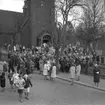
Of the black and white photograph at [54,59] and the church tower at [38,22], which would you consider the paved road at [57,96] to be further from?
the church tower at [38,22]

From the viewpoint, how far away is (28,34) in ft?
149

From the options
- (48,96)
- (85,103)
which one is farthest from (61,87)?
(85,103)

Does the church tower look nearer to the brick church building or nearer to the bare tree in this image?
the brick church building

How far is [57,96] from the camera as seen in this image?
12477 millimetres

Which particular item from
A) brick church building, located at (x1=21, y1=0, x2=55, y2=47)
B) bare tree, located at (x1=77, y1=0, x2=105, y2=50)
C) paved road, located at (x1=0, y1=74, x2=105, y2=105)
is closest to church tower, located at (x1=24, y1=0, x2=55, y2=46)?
brick church building, located at (x1=21, y1=0, x2=55, y2=47)

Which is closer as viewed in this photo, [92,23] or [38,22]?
[92,23]

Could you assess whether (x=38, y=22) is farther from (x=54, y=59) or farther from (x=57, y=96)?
(x=57, y=96)

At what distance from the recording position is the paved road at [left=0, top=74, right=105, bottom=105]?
37.0 feet

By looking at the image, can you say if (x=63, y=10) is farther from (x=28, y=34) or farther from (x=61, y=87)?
(x=28, y=34)

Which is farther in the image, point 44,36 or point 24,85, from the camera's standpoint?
point 44,36

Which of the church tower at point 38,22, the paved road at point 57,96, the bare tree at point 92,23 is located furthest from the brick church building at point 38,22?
the paved road at point 57,96

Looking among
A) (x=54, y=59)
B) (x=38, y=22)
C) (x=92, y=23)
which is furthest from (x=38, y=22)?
(x=54, y=59)

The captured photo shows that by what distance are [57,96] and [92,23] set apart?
2299 centimetres

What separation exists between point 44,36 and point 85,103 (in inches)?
1272
